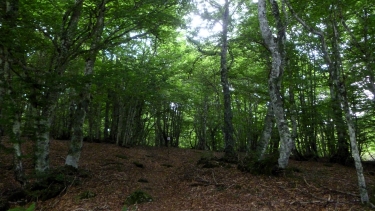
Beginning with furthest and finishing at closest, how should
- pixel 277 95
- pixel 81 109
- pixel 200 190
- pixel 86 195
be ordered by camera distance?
pixel 81 109 → pixel 277 95 → pixel 200 190 → pixel 86 195

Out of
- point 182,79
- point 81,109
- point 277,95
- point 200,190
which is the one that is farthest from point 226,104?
point 182,79

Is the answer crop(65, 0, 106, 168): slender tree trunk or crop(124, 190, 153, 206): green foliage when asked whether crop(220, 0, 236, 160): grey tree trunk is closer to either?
crop(124, 190, 153, 206): green foliage

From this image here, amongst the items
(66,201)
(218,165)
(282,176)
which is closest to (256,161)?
(282,176)

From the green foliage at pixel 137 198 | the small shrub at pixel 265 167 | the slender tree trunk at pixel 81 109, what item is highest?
the slender tree trunk at pixel 81 109

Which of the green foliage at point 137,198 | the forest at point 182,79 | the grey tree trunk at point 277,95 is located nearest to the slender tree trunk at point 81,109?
the forest at point 182,79

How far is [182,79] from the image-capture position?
66.8 ft

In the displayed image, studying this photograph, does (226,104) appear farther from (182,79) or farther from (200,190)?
(182,79)

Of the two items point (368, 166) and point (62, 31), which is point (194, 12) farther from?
point (368, 166)

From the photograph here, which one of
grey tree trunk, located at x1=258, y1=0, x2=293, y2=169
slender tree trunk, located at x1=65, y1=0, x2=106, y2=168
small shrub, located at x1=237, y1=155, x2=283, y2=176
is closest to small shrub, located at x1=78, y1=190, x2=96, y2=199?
slender tree trunk, located at x1=65, y1=0, x2=106, y2=168

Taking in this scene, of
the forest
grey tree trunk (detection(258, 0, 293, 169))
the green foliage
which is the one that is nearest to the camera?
the forest

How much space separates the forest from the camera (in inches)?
275

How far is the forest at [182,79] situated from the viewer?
23.0 feet

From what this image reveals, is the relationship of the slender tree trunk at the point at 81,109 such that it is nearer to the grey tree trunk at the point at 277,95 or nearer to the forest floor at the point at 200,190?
the forest floor at the point at 200,190

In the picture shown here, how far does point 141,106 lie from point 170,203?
13880mm
